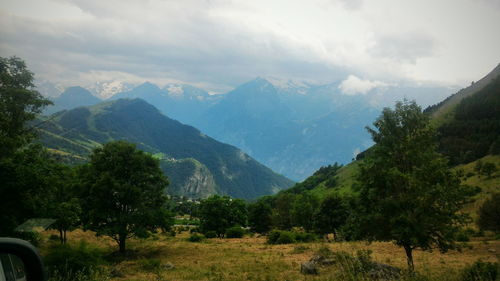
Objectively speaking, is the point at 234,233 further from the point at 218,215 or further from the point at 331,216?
the point at 331,216

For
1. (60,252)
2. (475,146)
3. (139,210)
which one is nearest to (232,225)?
(139,210)

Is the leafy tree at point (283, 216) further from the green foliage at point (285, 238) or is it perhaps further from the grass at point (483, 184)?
the grass at point (483, 184)

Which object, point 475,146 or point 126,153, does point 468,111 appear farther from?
point 126,153

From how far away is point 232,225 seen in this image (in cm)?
7088

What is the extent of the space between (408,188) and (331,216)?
4465 cm

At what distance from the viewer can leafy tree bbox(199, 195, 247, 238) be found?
6688cm

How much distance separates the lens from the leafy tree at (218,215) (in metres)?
66.9

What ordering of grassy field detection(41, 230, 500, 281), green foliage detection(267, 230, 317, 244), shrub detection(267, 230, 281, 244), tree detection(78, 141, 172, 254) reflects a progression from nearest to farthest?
grassy field detection(41, 230, 500, 281), tree detection(78, 141, 172, 254), green foliage detection(267, 230, 317, 244), shrub detection(267, 230, 281, 244)

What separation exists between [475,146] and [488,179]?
2130 inches

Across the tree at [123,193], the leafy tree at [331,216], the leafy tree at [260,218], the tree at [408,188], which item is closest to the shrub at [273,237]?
the leafy tree at [331,216]

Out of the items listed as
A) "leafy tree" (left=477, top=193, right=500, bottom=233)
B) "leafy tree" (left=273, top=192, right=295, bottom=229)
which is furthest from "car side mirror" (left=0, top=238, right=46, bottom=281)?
"leafy tree" (left=273, top=192, right=295, bottom=229)

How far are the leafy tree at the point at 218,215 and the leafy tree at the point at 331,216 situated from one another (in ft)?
62.4

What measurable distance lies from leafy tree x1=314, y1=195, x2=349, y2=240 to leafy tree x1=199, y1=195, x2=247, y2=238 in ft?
62.4

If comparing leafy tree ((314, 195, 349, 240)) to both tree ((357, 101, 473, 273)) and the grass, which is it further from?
tree ((357, 101, 473, 273))
